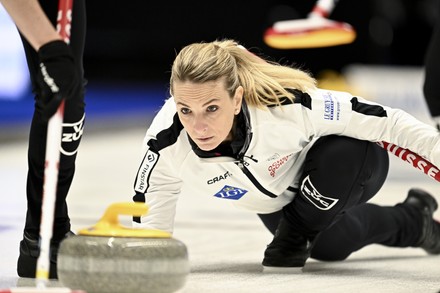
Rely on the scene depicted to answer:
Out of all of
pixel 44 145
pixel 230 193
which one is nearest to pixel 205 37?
pixel 230 193

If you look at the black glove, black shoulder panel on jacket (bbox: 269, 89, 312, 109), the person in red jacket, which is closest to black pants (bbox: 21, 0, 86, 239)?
the person in red jacket

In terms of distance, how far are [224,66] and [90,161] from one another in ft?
13.1

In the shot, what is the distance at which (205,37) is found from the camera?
1173 centimetres

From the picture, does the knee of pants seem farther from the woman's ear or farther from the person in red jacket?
the person in red jacket

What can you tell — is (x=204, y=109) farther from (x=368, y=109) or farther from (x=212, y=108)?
(x=368, y=109)

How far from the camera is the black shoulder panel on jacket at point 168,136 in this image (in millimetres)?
2332

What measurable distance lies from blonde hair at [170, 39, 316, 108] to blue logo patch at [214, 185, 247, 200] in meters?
0.26

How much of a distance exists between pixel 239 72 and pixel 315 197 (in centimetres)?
40

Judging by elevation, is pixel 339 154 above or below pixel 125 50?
above

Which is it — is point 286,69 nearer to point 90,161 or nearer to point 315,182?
point 315,182

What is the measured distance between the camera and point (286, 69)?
2.43 metres

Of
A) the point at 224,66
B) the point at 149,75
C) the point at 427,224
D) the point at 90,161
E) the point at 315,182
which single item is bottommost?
the point at 149,75

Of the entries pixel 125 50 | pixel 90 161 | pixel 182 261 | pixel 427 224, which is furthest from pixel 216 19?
pixel 182 261

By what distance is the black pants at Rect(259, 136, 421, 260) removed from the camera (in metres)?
2.44
